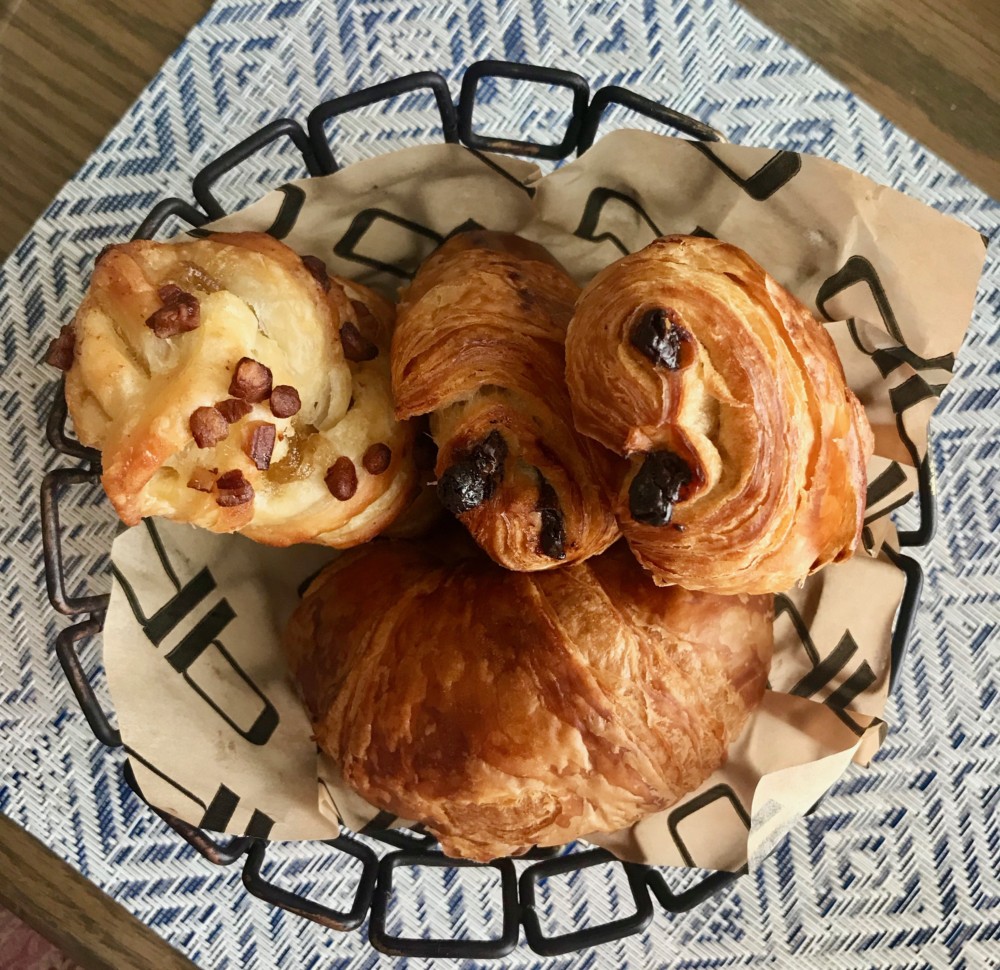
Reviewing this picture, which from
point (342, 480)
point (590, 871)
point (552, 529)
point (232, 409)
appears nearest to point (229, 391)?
point (232, 409)

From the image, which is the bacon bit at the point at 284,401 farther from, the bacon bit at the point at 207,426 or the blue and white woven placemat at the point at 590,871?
the blue and white woven placemat at the point at 590,871

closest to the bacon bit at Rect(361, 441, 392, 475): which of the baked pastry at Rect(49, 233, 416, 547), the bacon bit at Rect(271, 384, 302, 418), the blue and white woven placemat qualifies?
the baked pastry at Rect(49, 233, 416, 547)

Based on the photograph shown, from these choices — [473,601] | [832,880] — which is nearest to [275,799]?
[473,601]

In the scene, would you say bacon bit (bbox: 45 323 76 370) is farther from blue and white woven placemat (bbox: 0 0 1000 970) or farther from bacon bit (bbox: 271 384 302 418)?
blue and white woven placemat (bbox: 0 0 1000 970)

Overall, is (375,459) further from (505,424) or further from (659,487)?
(659,487)

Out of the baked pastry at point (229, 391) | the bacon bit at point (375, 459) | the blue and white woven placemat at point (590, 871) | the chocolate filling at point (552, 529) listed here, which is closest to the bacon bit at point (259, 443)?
the baked pastry at point (229, 391)

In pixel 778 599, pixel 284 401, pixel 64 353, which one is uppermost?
pixel 778 599
